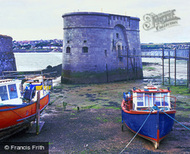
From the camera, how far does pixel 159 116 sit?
38.2ft

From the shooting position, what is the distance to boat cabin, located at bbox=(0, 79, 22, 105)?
42.4 ft

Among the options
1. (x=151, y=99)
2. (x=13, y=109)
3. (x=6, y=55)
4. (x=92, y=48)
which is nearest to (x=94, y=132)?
(x=151, y=99)

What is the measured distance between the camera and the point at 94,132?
1438cm

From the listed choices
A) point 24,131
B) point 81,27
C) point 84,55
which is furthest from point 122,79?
point 24,131

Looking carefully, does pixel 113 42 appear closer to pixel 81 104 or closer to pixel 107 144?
pixel 81 104

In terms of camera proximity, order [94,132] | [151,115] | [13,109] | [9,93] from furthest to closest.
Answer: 1. [94,132]
2. [9,93]
3. [13,109]
4. [151,115]

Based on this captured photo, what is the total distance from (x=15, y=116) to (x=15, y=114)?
119 mm

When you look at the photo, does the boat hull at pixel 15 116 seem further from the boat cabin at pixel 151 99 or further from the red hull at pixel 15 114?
the boat cabin at pixel 151 99

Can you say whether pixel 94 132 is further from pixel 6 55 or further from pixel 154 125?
pixel 6 55

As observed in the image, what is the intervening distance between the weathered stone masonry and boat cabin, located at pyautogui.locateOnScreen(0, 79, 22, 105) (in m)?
21.6

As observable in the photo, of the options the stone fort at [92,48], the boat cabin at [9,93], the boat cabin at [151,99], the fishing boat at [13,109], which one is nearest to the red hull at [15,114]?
the fishing boat at [13,109]

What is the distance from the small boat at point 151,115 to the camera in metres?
11.8

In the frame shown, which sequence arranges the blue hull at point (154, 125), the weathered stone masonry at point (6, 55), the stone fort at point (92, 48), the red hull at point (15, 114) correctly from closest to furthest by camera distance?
the blue hull at point (154, 125) → the red hull at point (15, 114) → the weathered stone masonry at point (6, 55) → the stone fort at point (92, 48)

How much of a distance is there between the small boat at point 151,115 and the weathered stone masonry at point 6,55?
25.4 m
